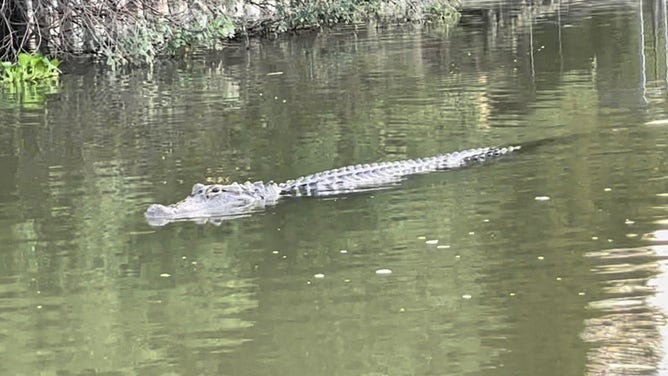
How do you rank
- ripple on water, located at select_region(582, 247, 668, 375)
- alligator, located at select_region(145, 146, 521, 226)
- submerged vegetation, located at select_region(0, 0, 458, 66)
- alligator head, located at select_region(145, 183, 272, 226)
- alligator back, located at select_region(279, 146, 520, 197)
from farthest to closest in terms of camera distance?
submerged vegetation, located at select_region(0, 0, 458, 66)
alligator back, located at select_region(279, 146, 520, 197)
alligator, located at select_region(145, 146, 521, 226)
alligator head, located at select_region(145, 183, 272, 226)
ripple on water, located at select_region(582, 247, 668, 375)

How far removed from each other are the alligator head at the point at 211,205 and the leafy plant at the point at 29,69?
38.9ft

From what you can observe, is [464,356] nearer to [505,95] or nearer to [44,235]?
[44,235]

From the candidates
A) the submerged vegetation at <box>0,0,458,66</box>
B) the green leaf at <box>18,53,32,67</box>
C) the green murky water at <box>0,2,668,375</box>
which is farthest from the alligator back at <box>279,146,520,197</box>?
the green leaf at <box>18,53,32,67</box>

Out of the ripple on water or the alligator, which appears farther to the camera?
the alligator

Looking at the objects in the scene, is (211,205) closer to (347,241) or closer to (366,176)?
(366,176)

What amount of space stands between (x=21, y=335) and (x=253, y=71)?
14.9 m

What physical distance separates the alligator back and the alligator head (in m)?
0.43

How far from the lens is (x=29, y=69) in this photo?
67.9 ft

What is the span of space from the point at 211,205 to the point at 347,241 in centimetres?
170

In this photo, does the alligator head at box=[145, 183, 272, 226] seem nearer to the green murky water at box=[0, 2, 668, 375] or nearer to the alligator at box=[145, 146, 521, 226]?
the alligator at box=[145, 146, 521, 226]

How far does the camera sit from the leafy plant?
20391 mm

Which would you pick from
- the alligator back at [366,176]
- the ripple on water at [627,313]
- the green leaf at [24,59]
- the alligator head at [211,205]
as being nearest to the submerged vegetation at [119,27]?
the green leaf at [24,59]

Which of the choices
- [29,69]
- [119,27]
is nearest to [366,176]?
[119,27]

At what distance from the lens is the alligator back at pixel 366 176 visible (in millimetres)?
9836
